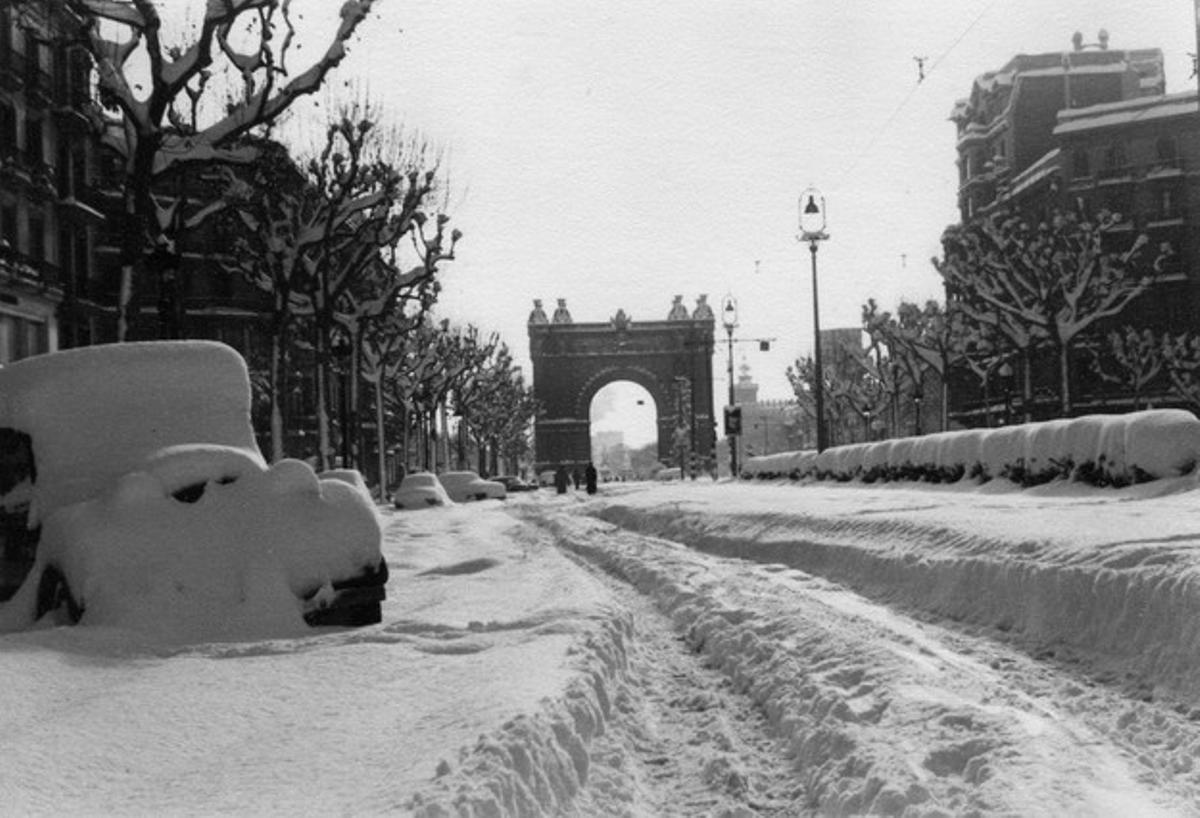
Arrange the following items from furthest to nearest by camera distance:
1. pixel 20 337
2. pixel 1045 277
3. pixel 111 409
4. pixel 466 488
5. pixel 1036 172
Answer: pixel 1036 172 < pixel 466 488 < pixel 1045 277 < pixel 20 337 < pixel 111 409

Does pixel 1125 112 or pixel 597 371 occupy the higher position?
pixel 1125 112

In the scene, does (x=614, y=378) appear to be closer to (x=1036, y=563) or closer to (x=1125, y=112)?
(x=1125, y=112)

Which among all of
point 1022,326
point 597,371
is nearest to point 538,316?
point 597,371

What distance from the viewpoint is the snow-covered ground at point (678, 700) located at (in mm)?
4492

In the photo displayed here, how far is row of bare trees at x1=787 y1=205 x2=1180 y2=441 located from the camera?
42344mm

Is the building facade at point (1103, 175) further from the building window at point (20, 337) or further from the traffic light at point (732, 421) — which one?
the building window at point (20, 337)

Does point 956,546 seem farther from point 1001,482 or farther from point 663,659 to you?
point 1001,482

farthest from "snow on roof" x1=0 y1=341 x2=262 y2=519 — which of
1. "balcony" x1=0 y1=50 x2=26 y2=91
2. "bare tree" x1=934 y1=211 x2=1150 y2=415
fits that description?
"bare tree" x1=934 y1=211 x2=1150 y2=415

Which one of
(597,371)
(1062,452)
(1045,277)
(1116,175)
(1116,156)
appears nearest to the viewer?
(1062,452)

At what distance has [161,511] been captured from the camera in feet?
25.3

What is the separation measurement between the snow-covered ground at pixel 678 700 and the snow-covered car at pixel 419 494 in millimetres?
27074

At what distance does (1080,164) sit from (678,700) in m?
68.5

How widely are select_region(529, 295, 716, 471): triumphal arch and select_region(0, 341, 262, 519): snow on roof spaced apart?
306ft

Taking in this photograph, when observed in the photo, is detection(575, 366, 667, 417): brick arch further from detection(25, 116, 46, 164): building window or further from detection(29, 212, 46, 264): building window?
detection(25, 116, 46, 164): building window
